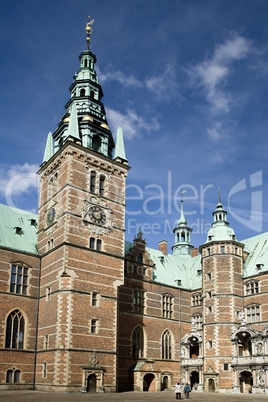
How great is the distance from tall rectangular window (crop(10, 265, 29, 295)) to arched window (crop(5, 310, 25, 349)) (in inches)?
69.0

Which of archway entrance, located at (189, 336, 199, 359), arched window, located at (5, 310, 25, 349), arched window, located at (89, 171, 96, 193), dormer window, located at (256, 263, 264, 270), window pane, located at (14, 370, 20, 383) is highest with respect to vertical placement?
arched window, located at (89, 171, 96, 193)

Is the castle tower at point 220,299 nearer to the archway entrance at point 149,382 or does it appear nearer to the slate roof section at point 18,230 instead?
Result: the archway entrance at point 149,382

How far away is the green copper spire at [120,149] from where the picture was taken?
137 feet

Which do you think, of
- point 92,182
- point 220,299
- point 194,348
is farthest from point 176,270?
point 92,182

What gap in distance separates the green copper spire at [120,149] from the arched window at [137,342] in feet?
54.1

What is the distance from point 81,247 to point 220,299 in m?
16.1

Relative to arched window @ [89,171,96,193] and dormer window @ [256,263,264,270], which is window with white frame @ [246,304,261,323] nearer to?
dormer window @ [256,263,264,270]

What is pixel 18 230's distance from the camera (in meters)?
38.5

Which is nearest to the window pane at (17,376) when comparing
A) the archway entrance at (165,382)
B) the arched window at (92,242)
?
the arched window at (92,242)

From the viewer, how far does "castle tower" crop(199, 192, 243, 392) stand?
1578 inches

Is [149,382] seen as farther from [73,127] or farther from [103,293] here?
[73,127]

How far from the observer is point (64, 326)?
31922 millimetres

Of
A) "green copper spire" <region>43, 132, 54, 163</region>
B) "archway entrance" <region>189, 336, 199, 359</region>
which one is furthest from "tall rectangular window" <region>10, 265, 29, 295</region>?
"archway entrance" <region>189, 336, 199, 359</region>

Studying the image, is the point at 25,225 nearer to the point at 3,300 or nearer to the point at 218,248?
the point at 3,300
